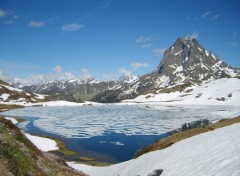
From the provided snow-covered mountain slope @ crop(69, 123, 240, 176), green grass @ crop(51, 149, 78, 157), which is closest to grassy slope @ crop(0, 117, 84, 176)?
snow-covered mountain slope @ crop(69, 123, 240, 176)

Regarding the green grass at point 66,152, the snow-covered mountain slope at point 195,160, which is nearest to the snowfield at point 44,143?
the green grass at point 66,152

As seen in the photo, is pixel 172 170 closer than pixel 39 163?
No

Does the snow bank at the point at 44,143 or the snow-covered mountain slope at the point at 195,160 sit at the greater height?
the snow-covered mountain slope at the point at 195,160

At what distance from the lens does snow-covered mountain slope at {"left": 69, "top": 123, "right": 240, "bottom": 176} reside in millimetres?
17723

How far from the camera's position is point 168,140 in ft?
123

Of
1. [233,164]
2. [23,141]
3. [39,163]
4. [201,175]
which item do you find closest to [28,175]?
[39,163]

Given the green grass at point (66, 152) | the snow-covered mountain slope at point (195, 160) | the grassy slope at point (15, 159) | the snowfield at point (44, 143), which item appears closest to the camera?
the grassy slope at point (15, 159)

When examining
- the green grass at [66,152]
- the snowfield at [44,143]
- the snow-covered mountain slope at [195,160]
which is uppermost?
the snow-covered mountain slope at [195,160]

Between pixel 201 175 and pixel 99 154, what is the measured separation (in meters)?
38.1

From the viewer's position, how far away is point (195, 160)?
861 inches

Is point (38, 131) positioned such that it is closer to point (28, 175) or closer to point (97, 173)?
point (97, 173)

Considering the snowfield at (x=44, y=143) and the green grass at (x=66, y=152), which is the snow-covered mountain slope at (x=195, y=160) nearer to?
the green grass at (x=66, y=152)

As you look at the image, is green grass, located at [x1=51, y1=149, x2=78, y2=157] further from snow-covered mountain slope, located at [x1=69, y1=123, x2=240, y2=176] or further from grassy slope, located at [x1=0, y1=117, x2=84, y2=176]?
grassy slope, located at [x1=0, y1=117, x2=84, y2=176]

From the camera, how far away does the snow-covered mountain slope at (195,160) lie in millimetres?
17723
